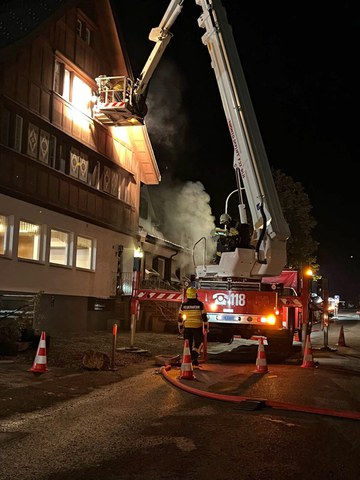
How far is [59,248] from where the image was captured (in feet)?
61.1

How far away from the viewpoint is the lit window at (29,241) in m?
16.6

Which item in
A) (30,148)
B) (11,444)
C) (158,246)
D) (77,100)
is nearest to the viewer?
(11,444)

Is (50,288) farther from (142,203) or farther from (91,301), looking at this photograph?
(142,203)

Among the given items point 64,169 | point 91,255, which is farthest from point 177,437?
point 91,255

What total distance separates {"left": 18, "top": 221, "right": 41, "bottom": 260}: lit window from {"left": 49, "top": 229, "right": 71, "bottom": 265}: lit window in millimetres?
770

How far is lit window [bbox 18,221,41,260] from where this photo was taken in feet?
54.4

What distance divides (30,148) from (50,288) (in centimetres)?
439

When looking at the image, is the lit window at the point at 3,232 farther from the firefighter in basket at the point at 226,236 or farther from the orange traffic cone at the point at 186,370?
the orange traffic cone at the point at 186,370

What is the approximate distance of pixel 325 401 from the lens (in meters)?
7.87

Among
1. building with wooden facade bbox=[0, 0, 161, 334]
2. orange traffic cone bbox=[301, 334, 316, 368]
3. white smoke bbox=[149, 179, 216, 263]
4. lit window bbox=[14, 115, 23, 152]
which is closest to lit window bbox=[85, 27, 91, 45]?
building with wooden facade bbox=[0, 0, 161, 334]

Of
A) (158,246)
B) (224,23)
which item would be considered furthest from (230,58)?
(158,246)

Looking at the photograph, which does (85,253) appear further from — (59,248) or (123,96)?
(123,96)

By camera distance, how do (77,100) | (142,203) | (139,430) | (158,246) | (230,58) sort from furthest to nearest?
1. (142,203)
2. (158,246)
3. (77,100)
4. (230,58)
5. (139,430)

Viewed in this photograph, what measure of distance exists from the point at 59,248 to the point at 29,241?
1694mm
